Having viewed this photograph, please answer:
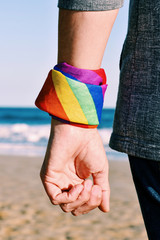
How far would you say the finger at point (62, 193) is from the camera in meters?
0.97

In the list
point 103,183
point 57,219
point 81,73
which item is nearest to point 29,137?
point 57,219

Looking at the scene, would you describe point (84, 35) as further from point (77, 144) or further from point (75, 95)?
point (77, 144)

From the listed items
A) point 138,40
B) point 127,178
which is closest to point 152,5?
point 138,40

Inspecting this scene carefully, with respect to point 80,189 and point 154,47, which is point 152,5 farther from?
point 80,189

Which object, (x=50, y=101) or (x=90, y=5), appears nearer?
(x=90, y=5)

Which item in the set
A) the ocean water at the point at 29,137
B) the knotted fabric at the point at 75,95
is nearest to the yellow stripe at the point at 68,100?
the knotted fabric at the point at 75,95

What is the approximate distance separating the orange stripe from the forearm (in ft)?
0.32

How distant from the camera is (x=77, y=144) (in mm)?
959

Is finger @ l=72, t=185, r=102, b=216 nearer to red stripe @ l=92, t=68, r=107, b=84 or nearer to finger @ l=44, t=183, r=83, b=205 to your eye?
finger @ l=44, t=183, r=83, b=205

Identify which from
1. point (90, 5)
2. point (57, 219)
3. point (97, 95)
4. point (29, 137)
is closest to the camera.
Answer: point (90, 5)

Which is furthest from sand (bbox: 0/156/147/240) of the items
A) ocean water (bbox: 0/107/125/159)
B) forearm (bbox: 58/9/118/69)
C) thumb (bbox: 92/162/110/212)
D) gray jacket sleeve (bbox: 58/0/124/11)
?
ocean water (bbox: 0/107/125/159)

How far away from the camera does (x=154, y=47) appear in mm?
851

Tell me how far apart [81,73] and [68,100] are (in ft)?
0.29

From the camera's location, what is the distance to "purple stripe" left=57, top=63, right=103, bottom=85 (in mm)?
955
